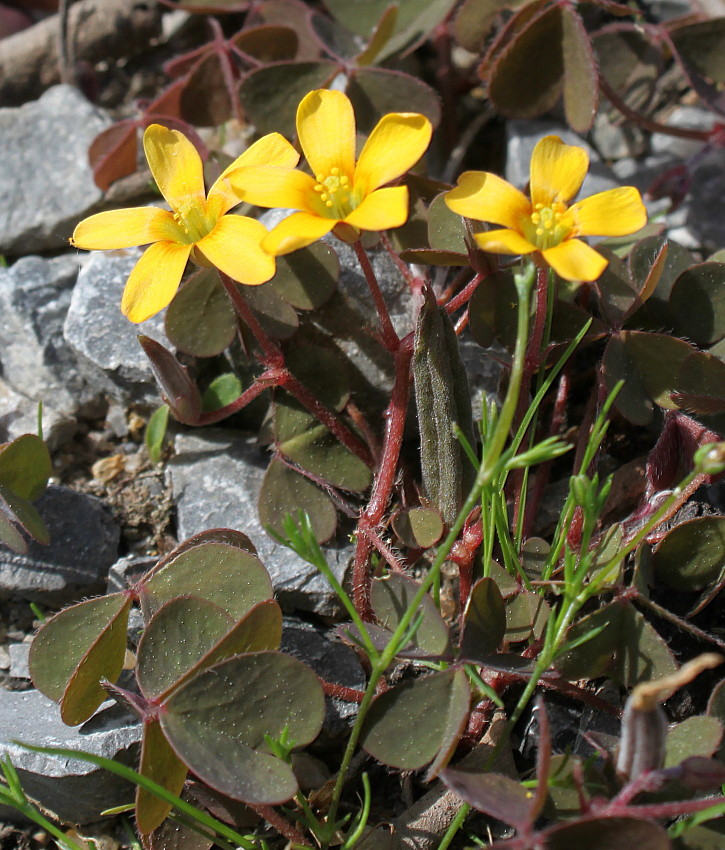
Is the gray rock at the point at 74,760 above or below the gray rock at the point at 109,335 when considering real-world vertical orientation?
below

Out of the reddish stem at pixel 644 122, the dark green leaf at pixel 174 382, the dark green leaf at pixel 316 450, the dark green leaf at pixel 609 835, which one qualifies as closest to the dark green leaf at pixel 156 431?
the dark green leaf at pixel 174 382

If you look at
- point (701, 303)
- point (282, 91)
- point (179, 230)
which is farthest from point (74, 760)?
point (282, 91)

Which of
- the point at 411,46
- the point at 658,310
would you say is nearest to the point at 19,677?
the point at 658,310

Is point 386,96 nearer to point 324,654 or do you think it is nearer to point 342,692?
point 324,654

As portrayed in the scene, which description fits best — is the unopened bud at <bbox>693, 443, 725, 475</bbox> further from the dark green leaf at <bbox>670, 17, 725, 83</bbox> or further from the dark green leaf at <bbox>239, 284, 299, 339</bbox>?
the dark green leaf at <bbox>670, 17, 725, 83</bbox>

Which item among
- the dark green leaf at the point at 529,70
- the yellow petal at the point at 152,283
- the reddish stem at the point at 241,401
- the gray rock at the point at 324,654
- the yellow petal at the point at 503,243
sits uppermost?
the yellow petal at the point at 152,283

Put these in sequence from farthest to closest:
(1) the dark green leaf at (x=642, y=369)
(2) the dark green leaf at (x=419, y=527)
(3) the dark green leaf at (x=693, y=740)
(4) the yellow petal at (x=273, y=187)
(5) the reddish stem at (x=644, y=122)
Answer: (5) the reddish stem at (x=644, y=122) < (1) the dark green leaf at (x=642, y=369) < (2) the dark green leaf at (x=419, y=527) < (4) the yellow petal at (x=273, y=187) < (3) the dark green leaf at (x=693, y=740)

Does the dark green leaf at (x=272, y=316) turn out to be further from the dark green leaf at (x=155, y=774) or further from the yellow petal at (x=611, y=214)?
the dark green leaf at (x=155, y=774)

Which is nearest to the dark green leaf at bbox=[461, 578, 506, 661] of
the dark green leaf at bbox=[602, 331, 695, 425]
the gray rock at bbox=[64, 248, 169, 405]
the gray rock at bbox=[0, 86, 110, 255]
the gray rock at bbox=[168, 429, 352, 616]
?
the gray rock at bbox=[168, 429, 352, 616]
